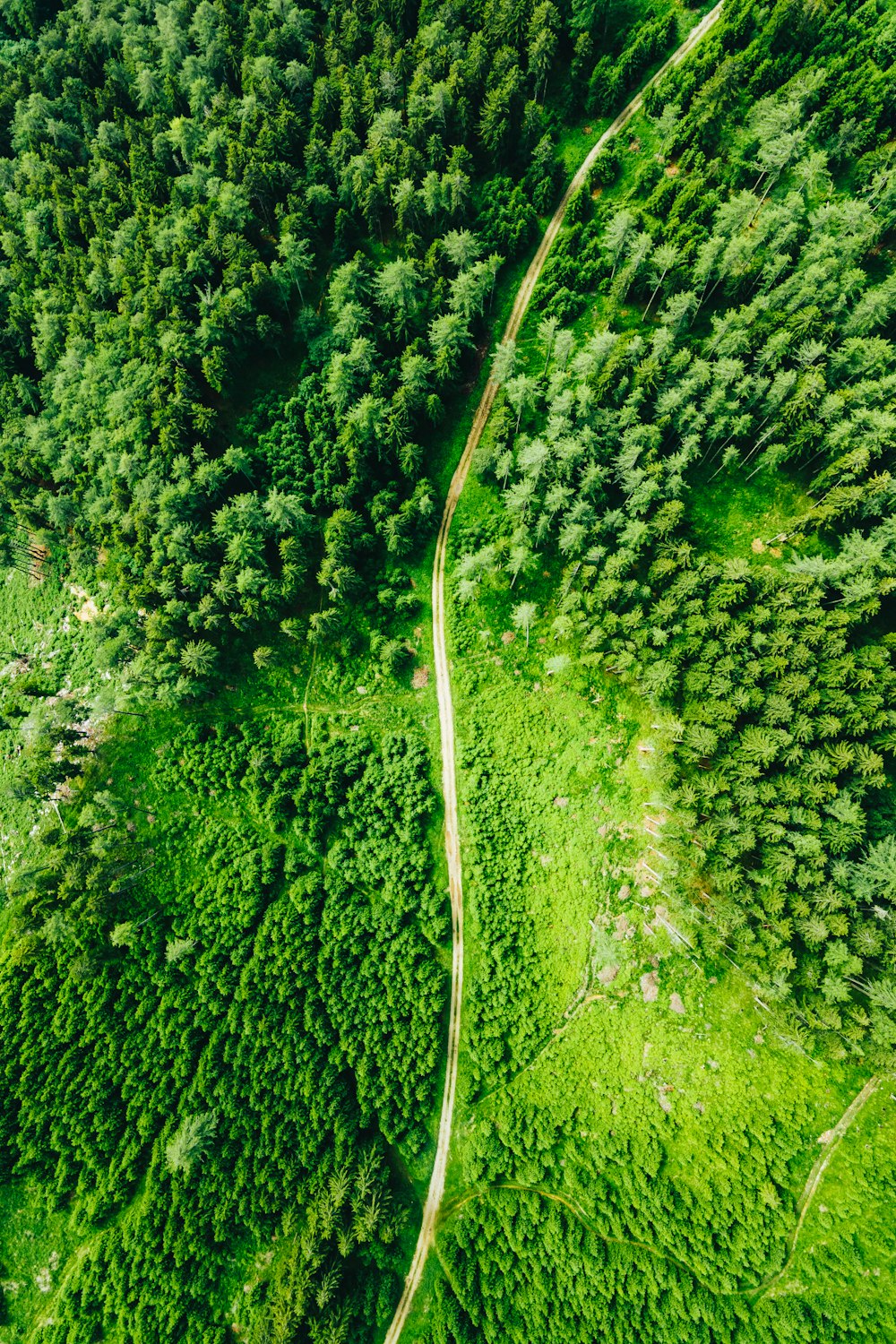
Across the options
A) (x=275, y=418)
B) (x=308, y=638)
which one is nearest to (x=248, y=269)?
(x=275, y=418)

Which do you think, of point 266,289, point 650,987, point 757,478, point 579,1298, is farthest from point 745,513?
point 579,1298

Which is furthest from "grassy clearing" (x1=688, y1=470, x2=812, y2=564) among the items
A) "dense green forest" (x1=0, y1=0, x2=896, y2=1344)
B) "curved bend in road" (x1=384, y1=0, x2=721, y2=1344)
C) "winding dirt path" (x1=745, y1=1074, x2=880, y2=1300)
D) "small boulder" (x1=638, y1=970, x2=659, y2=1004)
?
"winding dirt path" (x1=745, y1=1074, x2=880, y2=1300)

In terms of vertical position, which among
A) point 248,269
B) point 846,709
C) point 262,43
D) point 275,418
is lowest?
point 846,709

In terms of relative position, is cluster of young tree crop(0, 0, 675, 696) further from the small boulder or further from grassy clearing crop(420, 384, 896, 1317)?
the small boulder

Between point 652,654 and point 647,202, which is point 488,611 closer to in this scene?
→ point 652,654

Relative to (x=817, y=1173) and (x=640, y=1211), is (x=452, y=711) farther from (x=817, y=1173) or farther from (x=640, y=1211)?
(x=817, y=1173)

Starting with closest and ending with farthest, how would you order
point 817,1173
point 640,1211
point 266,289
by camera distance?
1. point 817,1173
2. point 640,1211
3. point 266,289
